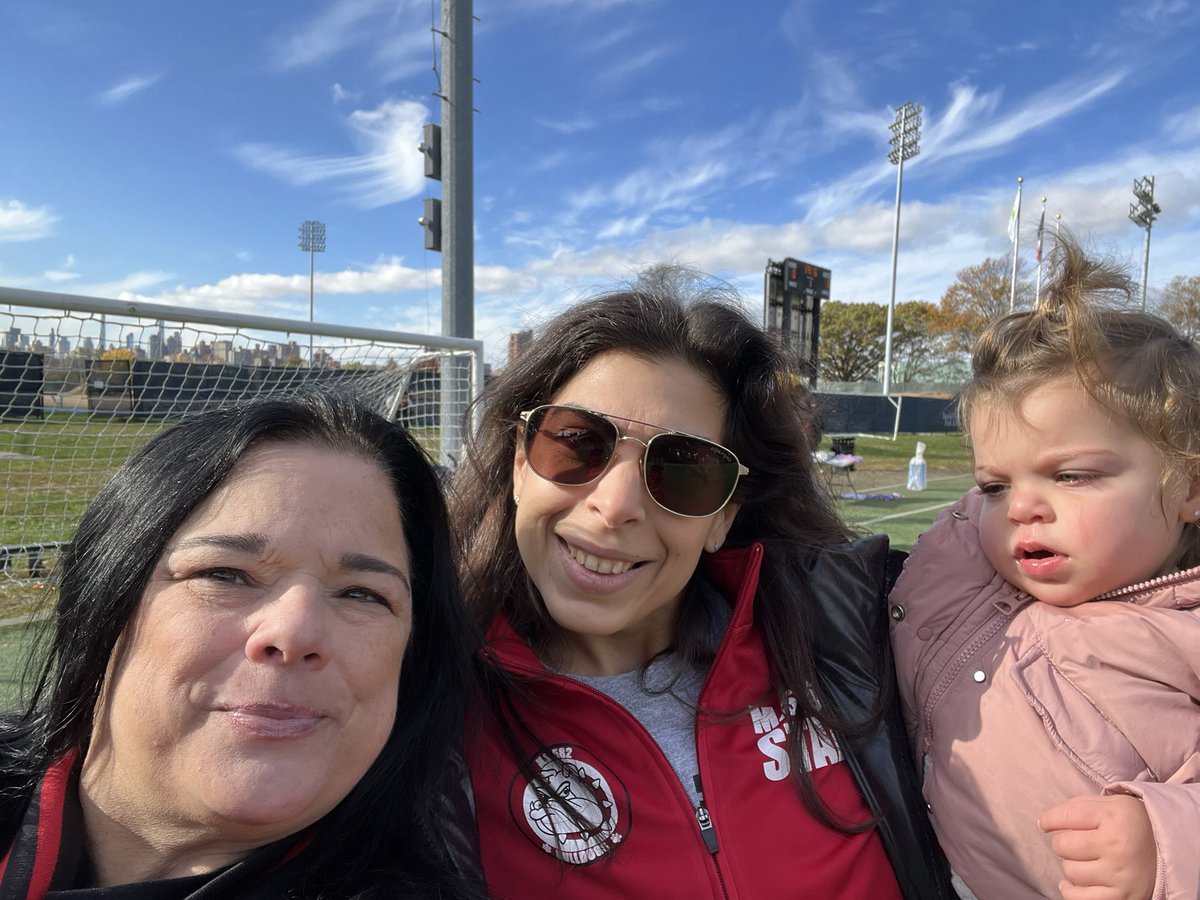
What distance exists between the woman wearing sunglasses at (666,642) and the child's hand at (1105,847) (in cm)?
35

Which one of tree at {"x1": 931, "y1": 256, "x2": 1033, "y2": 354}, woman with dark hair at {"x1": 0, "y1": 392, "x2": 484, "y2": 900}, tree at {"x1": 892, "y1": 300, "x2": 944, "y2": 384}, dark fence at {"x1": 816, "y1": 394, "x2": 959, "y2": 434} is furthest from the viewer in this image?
tree at {"x1": 892, "y1": 300, "x2": 944, "y2": 384}

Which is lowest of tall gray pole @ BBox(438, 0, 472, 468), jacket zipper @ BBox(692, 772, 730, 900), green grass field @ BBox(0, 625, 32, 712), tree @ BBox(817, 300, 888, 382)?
green grass field @ BBox(0, 625, 32, 712)

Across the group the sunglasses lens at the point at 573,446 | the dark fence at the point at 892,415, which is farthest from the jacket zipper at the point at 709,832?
the dark fence at the point at 892,415

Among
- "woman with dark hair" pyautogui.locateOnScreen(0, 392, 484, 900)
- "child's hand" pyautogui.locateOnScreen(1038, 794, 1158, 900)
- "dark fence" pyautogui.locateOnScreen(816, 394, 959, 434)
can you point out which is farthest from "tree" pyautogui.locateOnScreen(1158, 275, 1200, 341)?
"dark fence" pyautogui.locateOnScreen(816, 394, 959, 434)

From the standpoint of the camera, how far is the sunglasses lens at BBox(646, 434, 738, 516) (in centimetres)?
170

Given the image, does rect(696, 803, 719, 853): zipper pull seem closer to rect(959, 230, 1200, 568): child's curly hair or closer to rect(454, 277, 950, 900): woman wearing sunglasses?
rect(454, 277, 950, 900): woman wearing sunglasses

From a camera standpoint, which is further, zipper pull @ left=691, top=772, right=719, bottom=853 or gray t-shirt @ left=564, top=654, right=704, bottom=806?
gray t-shirt @ left=564, top=654, right=704, bottom=806

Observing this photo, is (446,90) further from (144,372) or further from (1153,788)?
(1153,788)

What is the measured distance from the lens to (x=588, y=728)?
5.43 ft

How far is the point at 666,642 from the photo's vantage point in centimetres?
194

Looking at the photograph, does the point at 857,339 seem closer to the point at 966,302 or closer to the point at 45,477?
the point at 966,302

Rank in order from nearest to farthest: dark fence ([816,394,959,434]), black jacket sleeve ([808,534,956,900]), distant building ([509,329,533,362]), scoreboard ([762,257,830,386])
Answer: black jacket sleeve ([808,534,956,900]), distant building ([509,329,533,362]), scoreboard ([762,257,830,386]), dark fence ([816,394,959,434])

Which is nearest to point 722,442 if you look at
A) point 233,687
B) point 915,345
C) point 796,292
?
point 233,687

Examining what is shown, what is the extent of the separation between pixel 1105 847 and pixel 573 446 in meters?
1.22
